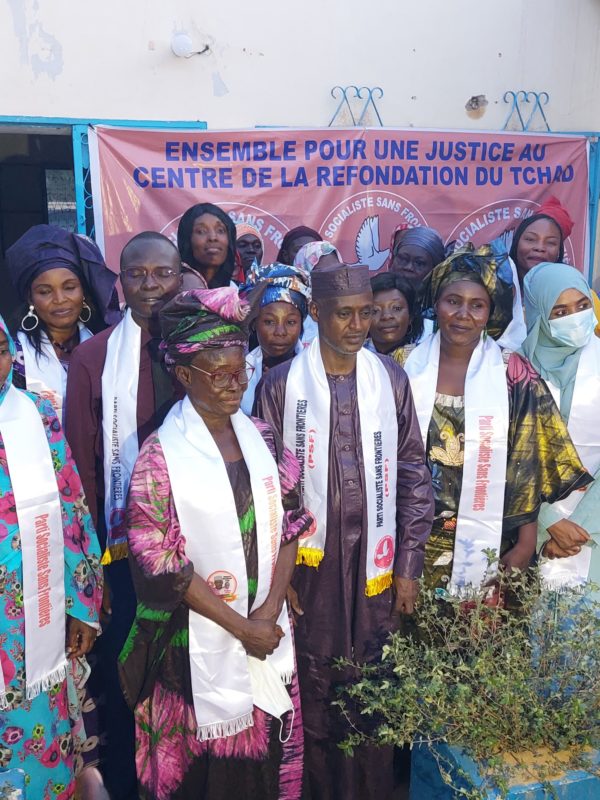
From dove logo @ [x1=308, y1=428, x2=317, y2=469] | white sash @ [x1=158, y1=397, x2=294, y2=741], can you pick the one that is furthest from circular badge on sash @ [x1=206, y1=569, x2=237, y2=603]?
dove logo @ [x1=308, y1=428, x2=317, y2=469]

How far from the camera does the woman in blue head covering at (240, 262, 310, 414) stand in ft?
10.9

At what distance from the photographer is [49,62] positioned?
5270 mm

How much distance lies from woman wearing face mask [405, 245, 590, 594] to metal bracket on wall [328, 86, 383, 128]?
11.1ft

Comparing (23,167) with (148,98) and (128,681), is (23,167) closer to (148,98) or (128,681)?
(148,98)

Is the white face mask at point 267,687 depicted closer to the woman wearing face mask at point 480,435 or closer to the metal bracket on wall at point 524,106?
the woman wearing face mask at point 480,435

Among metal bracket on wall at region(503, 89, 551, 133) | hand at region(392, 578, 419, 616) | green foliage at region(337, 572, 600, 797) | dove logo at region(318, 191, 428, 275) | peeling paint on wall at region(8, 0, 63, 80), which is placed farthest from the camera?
metal bracket on wall at region(503, 89, 551, 133)

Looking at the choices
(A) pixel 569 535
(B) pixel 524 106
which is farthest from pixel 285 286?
(B) pixel 524 106

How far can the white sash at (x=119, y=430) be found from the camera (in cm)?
298

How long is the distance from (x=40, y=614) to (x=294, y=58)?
468cm

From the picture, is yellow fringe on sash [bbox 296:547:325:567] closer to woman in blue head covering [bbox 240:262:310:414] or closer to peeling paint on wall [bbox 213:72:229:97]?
woman in blue head covering [bbox 240:262:310:414]

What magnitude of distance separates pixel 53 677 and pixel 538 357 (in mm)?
2236

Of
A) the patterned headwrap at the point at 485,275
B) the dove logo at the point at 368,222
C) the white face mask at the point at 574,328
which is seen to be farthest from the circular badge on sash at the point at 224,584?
the dove logo at the point at 368,222

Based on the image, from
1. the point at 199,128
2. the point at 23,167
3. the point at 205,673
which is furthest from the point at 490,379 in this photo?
the point at 23,167

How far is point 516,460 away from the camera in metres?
2.95
